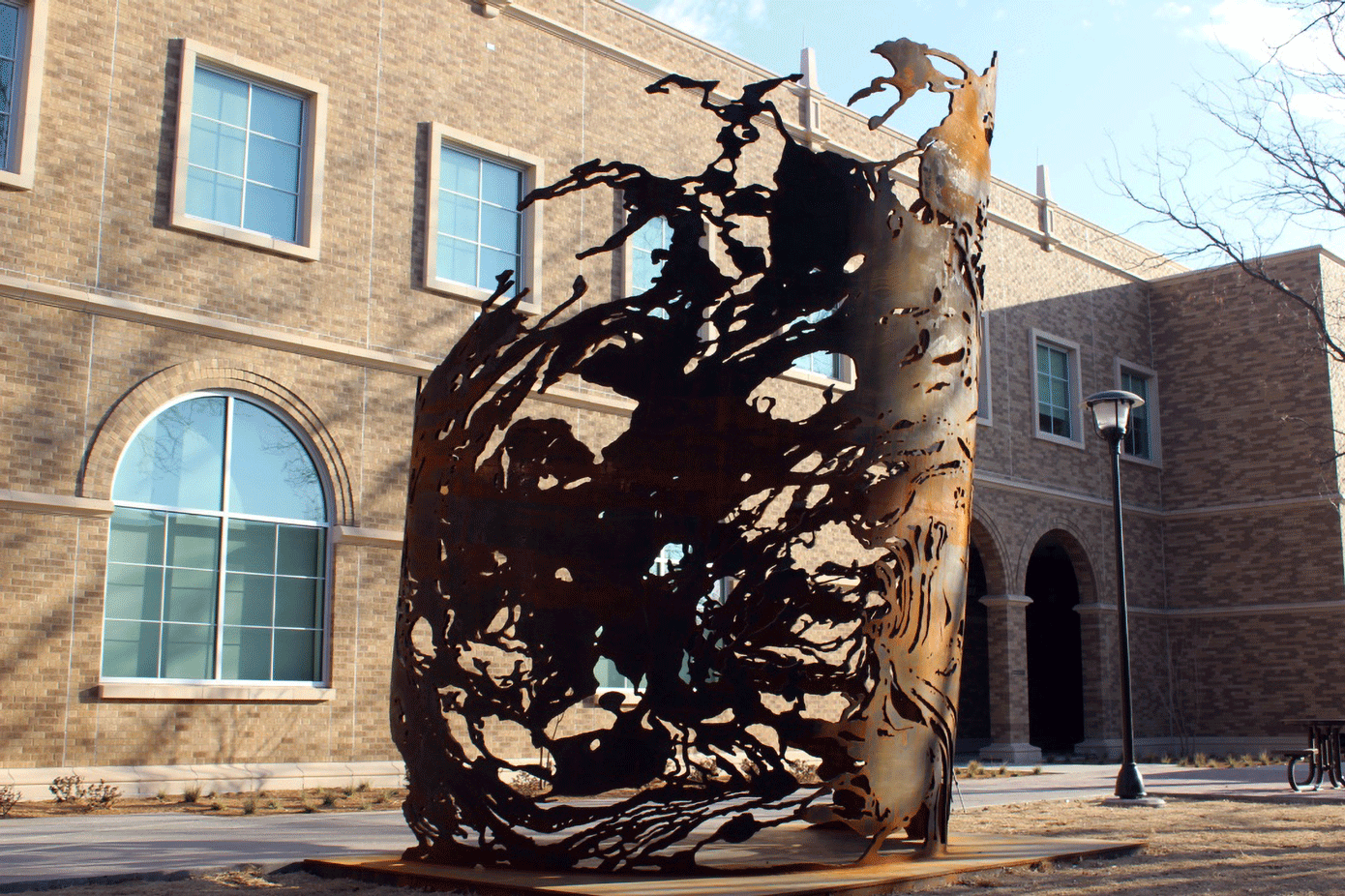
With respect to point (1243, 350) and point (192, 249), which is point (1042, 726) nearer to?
point (1243, 350)

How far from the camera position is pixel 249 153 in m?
15.0

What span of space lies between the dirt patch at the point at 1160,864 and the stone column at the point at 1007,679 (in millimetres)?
11965

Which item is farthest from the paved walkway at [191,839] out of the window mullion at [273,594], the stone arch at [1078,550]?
the stone arch at [1078,550]

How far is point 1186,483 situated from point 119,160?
22355mm

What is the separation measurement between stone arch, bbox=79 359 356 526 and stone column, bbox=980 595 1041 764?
13.1 metres

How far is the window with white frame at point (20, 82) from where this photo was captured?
13.0m

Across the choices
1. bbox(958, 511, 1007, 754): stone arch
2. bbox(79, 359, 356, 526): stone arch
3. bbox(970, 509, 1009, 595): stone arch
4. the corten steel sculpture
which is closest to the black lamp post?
the corten steel sculpture

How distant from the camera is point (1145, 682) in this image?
26984 mm

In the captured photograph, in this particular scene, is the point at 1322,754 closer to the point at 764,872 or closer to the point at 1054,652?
the point at 764,872

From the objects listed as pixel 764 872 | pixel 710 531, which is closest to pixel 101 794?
pixel 710 531

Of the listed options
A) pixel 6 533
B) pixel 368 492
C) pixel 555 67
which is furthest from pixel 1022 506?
pixel 6 533

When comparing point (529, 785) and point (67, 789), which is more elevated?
point (67, 789)

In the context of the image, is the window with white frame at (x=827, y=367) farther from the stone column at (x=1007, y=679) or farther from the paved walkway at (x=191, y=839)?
the paved walkway at (x=191, y=839)

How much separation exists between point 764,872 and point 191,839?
478 cm
